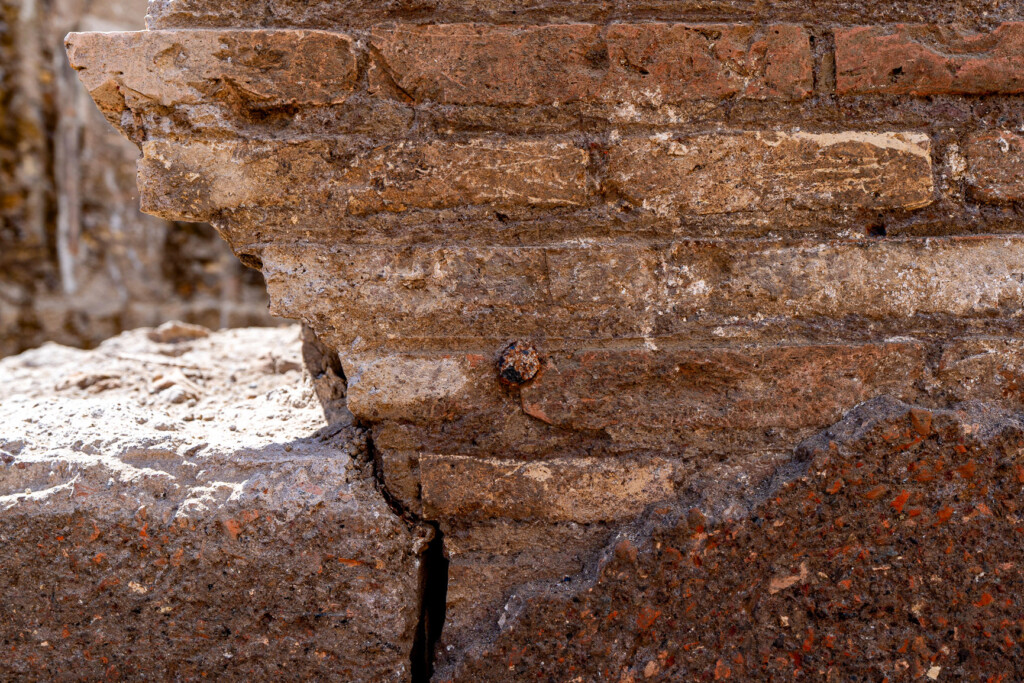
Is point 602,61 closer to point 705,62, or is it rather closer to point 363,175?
point 705,62

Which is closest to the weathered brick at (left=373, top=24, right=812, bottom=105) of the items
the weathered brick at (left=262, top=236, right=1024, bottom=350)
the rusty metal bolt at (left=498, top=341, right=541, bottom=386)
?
the weathered brick at (left=262, top=236, right=1024, bottom=350)

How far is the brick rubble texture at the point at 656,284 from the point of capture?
37.3 inches

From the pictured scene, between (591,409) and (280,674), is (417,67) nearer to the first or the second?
→ (591,409)

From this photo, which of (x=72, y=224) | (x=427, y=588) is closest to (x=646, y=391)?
(x=427, y=588)

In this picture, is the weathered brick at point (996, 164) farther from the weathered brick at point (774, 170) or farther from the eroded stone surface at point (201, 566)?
the eroded stone surface at point (201, 566)

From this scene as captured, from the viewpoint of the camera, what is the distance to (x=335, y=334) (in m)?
1.00

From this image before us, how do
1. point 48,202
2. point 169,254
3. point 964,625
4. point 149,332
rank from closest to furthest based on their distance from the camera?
point 964,625, point 149,332, point 48,202, point 169,254

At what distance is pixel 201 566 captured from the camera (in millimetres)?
947

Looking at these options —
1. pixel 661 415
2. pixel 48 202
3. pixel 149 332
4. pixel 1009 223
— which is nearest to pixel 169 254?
pixel 48 202

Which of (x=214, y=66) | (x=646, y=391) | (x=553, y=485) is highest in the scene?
(x=214, y=66)

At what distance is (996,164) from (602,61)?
0.62m

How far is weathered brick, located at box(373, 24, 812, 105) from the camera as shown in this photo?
3.16 ft

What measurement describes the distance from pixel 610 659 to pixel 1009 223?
0.90 meters

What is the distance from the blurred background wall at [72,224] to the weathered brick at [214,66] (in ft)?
13.1
